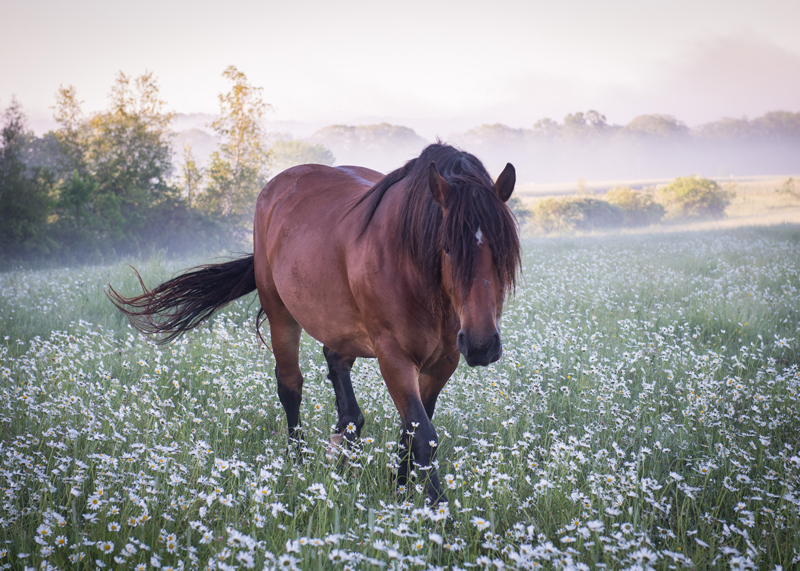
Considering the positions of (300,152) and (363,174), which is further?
(300,152)

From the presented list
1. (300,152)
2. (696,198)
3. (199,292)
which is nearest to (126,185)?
(199,292)

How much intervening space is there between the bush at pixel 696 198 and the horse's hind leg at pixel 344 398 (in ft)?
204

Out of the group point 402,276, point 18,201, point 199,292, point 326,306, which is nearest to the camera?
point 402,276

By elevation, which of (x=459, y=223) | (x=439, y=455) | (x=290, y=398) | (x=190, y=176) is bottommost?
(x=439, y=455)

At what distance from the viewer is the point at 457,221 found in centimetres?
245

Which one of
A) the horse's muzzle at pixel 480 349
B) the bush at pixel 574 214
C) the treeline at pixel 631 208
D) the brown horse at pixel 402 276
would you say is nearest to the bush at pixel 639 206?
the treeline at pixel 631 208

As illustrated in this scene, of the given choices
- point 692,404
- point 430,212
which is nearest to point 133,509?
point 430,212

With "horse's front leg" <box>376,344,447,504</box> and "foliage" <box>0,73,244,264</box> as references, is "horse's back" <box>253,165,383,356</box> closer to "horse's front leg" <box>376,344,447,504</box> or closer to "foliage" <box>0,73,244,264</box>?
"horse's front leg" <box>376,344,447,504</box>

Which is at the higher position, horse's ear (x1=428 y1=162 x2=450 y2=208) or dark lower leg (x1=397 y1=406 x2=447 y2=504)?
horse's ear (x1=428 y1=162 x2=450 y2=208)

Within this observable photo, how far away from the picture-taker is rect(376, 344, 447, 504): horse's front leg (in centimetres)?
267

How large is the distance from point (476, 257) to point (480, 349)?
456 mm

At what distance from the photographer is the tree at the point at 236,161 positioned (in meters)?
26.9

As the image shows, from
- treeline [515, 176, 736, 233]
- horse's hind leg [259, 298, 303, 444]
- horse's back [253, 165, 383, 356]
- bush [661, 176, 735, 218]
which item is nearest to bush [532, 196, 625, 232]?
treeline [515, 176, 736, 233]

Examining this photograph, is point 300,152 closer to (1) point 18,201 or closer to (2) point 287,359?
(1) point 18,201
